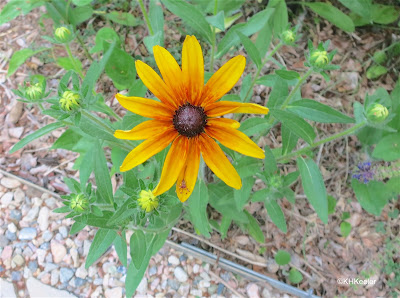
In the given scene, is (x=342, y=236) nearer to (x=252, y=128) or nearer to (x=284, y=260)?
(x=284, y=260)

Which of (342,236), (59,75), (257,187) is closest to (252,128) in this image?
(257,187)

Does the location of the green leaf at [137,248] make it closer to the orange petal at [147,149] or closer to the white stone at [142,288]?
the orange petal at [147,149]

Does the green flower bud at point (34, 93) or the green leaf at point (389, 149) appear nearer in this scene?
the green flower bud at point (34, 93)

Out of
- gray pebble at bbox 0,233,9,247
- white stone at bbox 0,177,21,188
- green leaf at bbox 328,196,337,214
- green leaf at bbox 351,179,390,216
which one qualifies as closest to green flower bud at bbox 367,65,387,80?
green leaf at bbox 351,179,390,216

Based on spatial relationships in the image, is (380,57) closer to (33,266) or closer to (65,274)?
(65,274)

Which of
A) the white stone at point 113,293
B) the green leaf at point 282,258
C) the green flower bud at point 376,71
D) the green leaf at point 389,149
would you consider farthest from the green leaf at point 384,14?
the white stone at point 113,293

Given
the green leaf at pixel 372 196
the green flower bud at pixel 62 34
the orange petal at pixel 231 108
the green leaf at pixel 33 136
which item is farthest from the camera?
the green leaf at pixel 372 196

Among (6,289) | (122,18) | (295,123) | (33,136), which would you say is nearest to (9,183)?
(6,289)
